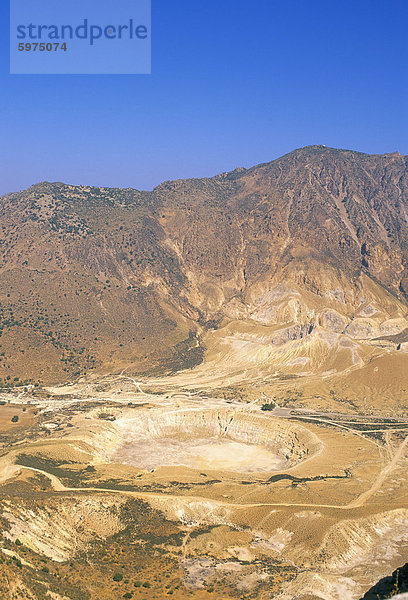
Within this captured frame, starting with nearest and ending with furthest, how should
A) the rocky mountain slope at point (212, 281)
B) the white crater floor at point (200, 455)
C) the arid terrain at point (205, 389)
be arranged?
the arid terrain at point (205, 389)
the white crater floor at point (200, 455)
the rocky mountain slope at point (212, 281)

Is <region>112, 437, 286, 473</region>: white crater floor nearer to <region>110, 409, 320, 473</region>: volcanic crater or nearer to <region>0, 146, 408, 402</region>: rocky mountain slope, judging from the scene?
<region>110, 409, 320, 473</region>: volcanic crater

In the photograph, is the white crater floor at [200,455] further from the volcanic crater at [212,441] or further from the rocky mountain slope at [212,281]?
the rocky mountain slope at [212,281]

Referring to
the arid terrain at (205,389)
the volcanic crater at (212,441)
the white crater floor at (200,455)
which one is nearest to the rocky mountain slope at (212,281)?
the arid terrain at (205,389)

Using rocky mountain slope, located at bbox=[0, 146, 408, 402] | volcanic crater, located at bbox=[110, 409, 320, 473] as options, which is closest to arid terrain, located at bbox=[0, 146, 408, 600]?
volcanic crater, located at bbox=[110, 409, 320, 473]

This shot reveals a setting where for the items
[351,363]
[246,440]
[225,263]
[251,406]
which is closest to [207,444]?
[246,440]

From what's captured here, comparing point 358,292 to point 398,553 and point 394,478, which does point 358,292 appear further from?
point 398,553
